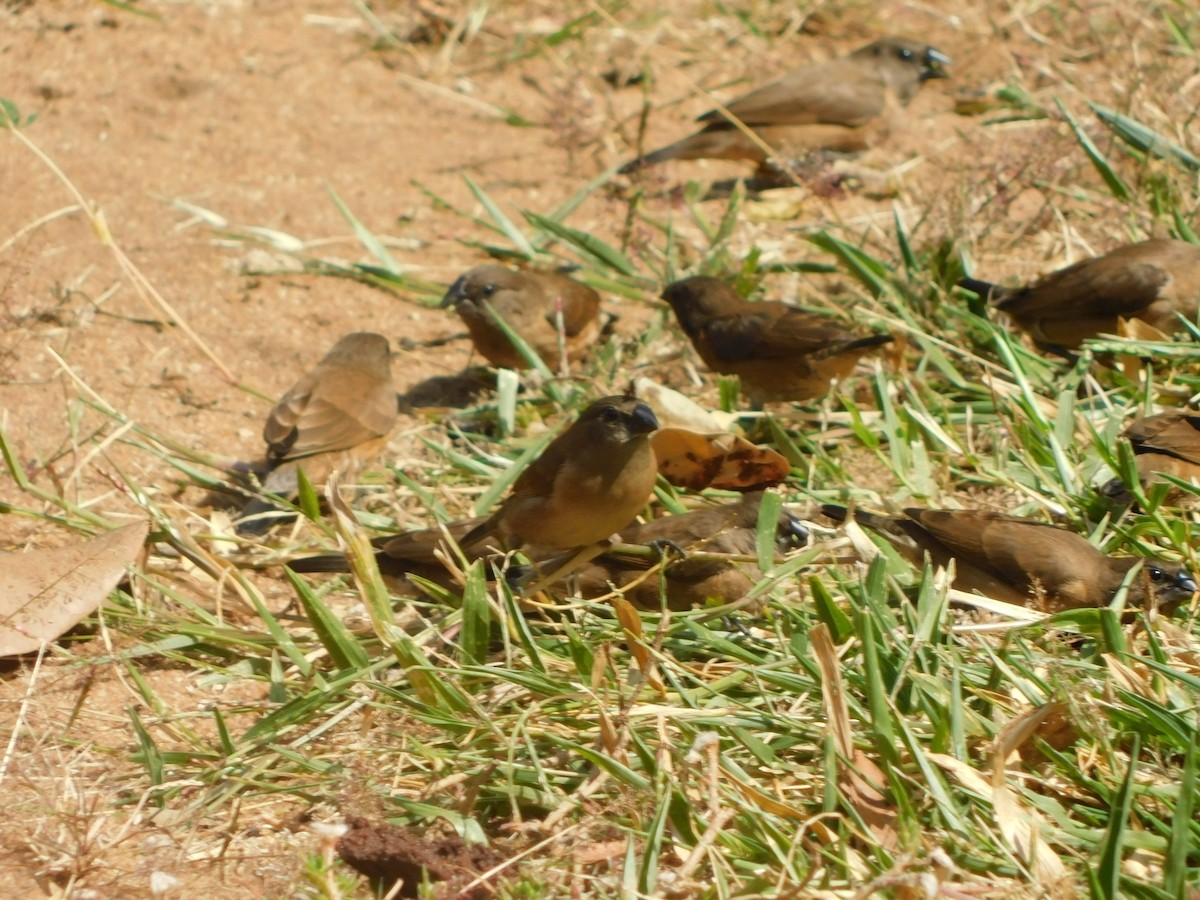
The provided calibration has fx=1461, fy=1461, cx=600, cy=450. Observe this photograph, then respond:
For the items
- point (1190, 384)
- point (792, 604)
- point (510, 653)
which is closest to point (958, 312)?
point (1190, 384)

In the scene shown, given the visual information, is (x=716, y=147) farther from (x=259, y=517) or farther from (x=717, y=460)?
(x=259, y=517)

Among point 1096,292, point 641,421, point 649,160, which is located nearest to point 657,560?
point 641,421

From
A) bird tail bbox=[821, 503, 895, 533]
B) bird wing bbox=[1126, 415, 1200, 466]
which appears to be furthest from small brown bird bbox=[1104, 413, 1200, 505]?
bird tail bbox=[821, 503, 895, 533]

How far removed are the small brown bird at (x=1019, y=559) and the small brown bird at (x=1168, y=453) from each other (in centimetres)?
40

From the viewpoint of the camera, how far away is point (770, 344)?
6113mm

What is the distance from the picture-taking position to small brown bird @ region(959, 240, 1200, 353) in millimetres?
5973

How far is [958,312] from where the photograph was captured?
20.4ft

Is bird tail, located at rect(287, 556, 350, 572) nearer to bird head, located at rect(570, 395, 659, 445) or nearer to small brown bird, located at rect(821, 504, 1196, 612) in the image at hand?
bird head, located at rect(570, 395, 659, 445)

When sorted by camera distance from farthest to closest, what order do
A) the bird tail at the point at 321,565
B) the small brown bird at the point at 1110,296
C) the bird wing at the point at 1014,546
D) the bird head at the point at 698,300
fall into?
the bird head at the point at 698,300
the small brown bird at the point at 1110,296
the bird tail at the point at 321,565
the bird wing at the point at 1014,546

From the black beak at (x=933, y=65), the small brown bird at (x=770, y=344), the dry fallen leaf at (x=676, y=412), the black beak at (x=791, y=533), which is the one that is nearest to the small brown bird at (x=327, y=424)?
the dry fallen leaf at (x=676, y=412)

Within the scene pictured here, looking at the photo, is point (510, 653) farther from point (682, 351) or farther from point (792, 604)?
point (682, 351)

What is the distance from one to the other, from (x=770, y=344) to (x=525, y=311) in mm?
1224

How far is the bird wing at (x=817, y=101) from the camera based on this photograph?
910 cm

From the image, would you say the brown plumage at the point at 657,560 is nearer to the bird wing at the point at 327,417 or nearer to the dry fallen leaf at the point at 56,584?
the dry fallen leaf at the point at 56,584
